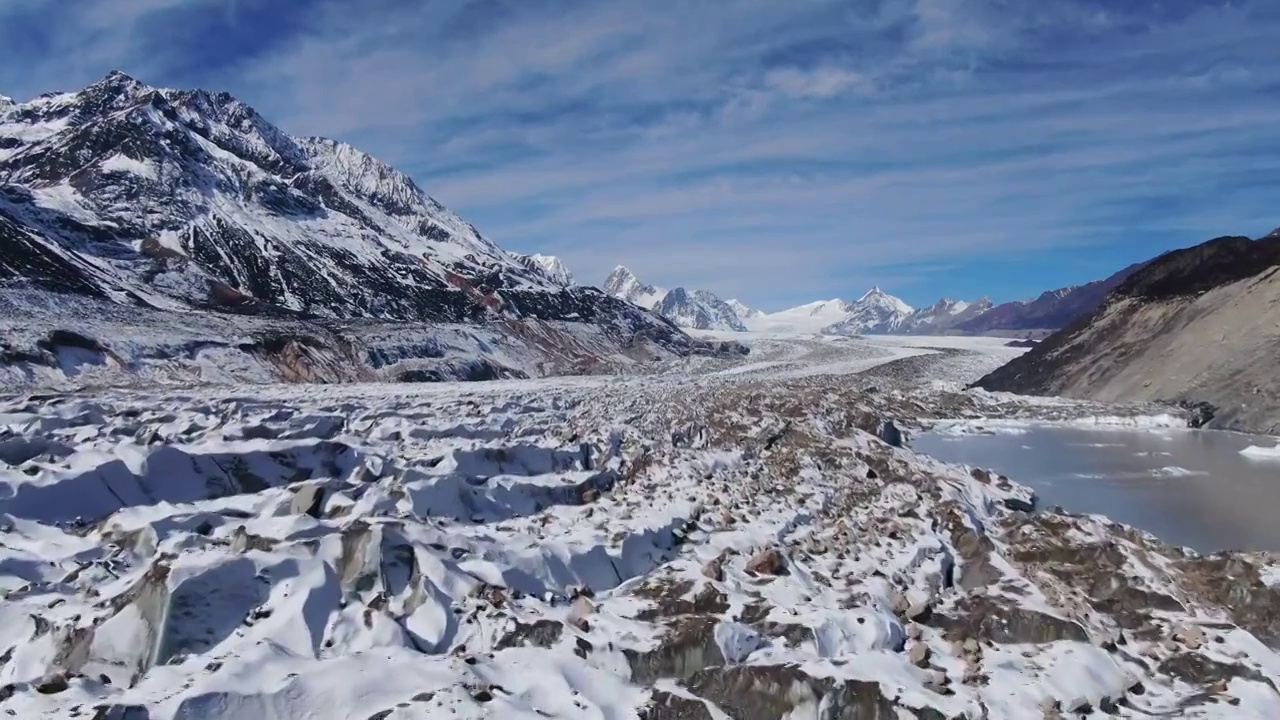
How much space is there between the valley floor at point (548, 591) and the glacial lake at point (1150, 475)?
3867 mm

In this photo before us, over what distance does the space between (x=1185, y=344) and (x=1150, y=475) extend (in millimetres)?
23720

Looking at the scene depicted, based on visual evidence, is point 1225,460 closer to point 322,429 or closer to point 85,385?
point 322,429

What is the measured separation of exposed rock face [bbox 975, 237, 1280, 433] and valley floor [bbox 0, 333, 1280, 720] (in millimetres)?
27311

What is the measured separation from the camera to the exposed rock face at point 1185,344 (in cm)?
3722

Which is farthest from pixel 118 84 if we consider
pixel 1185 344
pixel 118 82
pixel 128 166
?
pixel 1185 344

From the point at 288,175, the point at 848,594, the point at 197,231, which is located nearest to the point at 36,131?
the point at 288,175

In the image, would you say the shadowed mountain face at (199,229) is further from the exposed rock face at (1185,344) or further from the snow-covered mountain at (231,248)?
the exposed rock face at (1185,344)

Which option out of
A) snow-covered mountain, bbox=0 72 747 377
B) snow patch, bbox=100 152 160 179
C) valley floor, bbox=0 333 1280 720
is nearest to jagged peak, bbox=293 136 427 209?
snow-covered mountain, bbox=0 72 747 377

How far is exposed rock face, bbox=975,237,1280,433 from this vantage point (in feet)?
122

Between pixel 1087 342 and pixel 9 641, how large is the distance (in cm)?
6161

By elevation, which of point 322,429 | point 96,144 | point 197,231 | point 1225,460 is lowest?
point 1225,460

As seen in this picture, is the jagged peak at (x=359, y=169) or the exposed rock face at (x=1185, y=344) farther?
Result: the jagged peak at (x=359, y=169)

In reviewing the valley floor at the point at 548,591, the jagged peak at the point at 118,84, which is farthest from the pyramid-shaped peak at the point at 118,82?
the valley floor at the point at 548,591

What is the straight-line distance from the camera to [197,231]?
73.4 m
